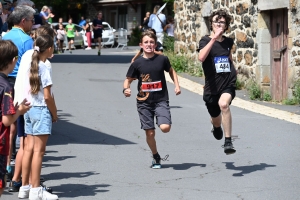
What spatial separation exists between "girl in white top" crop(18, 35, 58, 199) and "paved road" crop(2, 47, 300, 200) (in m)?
0.38

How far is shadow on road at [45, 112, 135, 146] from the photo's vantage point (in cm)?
1073

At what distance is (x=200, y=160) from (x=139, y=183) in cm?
157

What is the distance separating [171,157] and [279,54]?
23.1 ft

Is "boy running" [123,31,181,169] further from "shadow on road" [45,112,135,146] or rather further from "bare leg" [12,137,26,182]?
"shadow on road" [45,112,135,146]

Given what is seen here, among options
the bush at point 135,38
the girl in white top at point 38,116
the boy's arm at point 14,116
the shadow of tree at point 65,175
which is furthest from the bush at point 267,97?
the bush at point 135,38

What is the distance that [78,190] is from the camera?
7.61m

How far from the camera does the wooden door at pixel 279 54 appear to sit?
15.8 m

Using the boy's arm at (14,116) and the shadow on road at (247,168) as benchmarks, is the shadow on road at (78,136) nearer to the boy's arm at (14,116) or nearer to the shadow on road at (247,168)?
the shadow on road at (247,168)

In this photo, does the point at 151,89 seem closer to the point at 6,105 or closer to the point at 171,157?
the point at 171,157

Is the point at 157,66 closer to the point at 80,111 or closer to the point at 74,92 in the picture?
the point at 80,111

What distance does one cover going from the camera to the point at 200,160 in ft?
30.6

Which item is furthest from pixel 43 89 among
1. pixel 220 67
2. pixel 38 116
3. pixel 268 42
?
pixel 268 42

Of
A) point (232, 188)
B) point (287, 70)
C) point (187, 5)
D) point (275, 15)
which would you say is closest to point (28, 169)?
point (232, 188)

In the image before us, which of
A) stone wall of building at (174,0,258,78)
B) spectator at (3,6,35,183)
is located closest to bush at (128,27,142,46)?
stone wall of building at (174,0,258,78)
